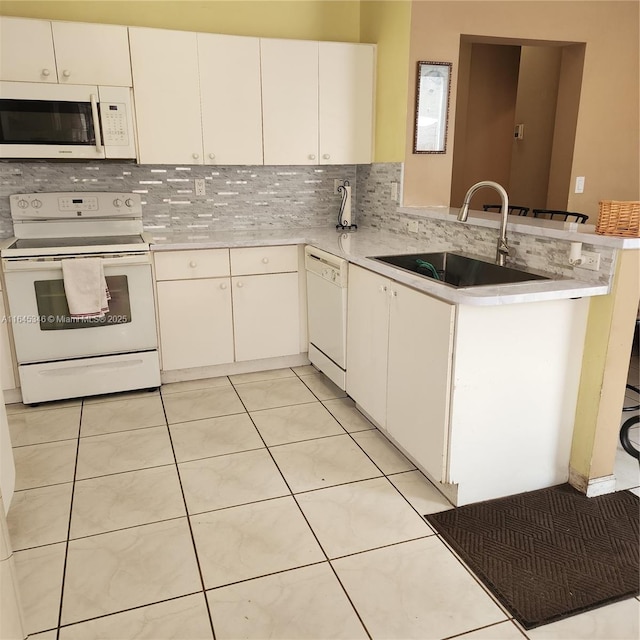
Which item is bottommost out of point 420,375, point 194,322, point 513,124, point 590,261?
point 194,322

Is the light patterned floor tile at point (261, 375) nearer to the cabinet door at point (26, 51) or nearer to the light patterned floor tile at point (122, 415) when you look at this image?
the light patterned floor tile at point (122, 415)

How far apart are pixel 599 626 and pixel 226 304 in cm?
256

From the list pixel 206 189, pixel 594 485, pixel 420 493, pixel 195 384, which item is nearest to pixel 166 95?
pixel 206 189

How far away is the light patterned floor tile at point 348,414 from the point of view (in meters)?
2.98

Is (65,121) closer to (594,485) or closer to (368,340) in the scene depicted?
(368,340)

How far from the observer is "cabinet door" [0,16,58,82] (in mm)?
3012

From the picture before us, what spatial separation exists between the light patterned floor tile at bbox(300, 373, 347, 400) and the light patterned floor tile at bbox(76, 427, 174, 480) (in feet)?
3.10

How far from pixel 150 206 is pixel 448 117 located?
202 centimetres

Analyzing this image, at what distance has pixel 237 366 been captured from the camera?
373 cm

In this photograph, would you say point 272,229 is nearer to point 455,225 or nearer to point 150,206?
point 150,206

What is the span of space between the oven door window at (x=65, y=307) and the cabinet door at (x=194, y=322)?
0.23m

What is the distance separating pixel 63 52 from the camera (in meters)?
3.11

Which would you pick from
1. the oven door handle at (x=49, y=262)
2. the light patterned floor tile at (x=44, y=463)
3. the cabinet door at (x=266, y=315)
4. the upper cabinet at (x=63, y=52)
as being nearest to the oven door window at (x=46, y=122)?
the upper cabinet at (x=63, y=52)

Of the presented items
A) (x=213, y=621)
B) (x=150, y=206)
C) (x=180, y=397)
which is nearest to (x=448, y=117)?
(x=150, y=206)
